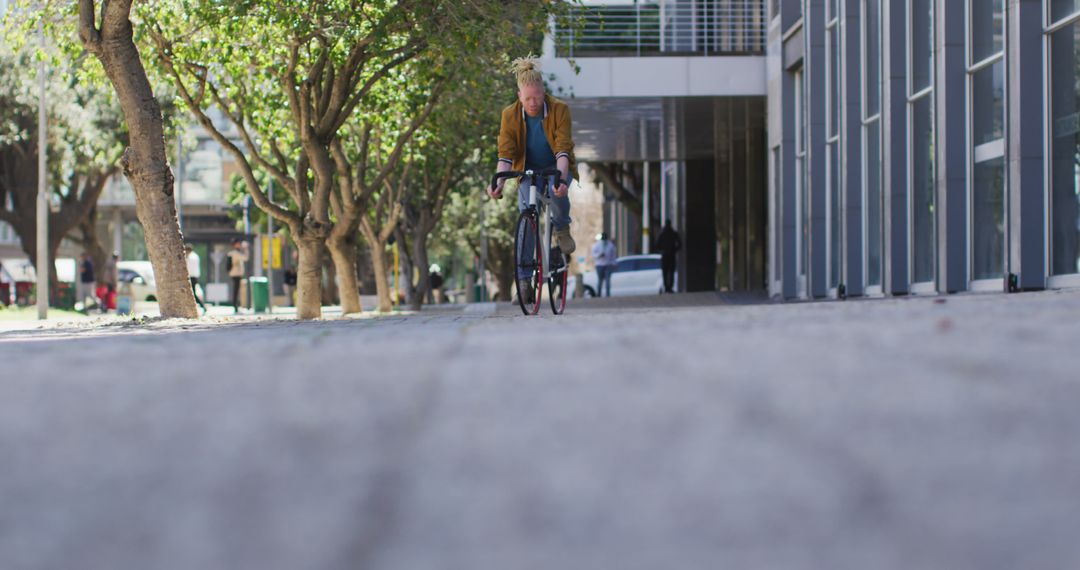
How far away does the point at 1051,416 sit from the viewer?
1.90 meters

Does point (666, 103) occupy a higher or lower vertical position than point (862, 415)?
higher

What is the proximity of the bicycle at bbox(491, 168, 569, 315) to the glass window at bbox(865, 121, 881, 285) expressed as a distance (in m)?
9.82

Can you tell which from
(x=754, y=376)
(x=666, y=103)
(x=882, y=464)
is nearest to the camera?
(x=882, y=464)

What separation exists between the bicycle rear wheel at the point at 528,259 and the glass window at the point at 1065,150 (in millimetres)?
5341

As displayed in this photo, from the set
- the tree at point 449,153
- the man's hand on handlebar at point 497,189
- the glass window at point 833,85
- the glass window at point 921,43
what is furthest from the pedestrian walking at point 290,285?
the man's hand on handlebar at point 497,189

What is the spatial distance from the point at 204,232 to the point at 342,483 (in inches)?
3266

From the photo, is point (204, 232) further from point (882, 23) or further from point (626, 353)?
point (626, 353)

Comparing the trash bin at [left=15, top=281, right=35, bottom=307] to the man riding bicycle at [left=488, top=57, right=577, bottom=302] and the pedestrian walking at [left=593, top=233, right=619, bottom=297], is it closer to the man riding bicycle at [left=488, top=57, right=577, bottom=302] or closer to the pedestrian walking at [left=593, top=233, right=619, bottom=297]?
the pedestrian walking at [left=593, top=233, right=619, bottom=297]

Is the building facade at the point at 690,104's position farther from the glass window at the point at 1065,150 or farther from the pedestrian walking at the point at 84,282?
the pedestrian walking at the point at 84,282

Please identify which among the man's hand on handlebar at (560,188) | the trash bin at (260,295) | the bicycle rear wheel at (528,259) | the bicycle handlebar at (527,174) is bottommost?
the trash bin at (260,295)

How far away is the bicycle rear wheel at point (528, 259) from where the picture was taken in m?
10.1

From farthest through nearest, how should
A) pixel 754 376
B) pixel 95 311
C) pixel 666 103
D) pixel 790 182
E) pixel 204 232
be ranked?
pixel 204 232 → pixel 95 311 → pixel 666 103 → pixel 790 182 → pixel 754 376

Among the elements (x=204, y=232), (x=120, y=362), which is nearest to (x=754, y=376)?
(x=120, y=362)

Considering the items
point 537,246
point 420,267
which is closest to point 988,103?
point 537,246
